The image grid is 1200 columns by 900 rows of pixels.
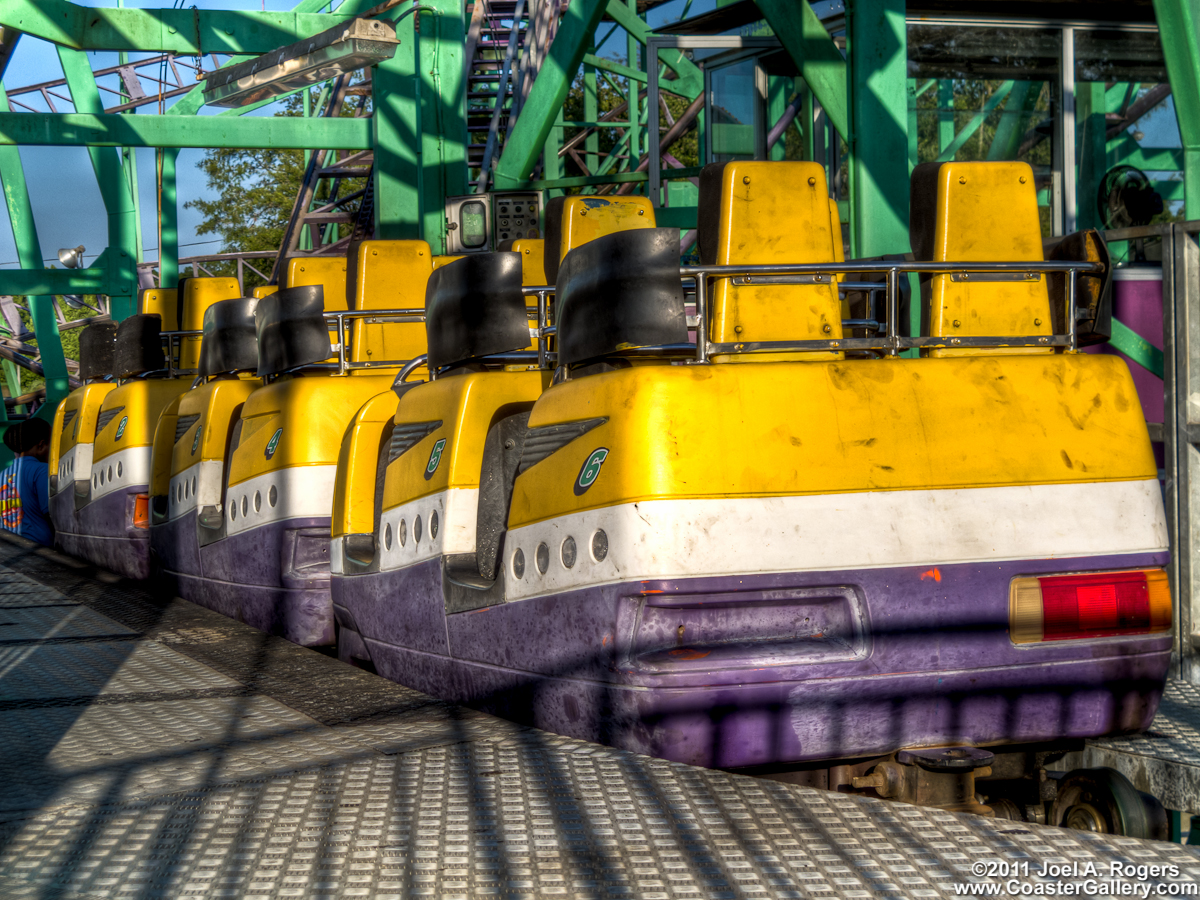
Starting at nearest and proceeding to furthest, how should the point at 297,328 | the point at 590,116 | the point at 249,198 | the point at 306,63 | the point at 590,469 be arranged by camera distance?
the point at 590,469
the point at 297,328
the point at 306,63
the point at 590,116
the point at 249,198

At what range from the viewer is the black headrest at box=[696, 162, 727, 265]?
3742mm

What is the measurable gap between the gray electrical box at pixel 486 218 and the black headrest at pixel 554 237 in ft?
25.2

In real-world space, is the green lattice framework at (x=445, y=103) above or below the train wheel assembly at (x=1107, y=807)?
above

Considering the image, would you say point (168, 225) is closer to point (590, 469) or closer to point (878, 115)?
point (878, 115)

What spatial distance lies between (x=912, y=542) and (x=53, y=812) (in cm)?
208

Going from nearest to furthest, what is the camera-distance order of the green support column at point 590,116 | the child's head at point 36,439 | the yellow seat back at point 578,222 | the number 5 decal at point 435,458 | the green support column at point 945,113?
the number 5 decal at point 435,458 < the yellow seat back at point 578,222 < the green support column at point 945,113 < the child's head at point 36,439 < the green support column at point 590,116

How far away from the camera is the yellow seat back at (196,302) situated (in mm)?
9180

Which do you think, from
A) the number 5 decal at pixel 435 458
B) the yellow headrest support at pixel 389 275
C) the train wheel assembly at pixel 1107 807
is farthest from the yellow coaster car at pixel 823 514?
the yellow headrest support at pixel 389 275

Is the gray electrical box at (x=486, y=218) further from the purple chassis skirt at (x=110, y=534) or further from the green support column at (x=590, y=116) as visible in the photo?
the green support column at (x=590, y=116)

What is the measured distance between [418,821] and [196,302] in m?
7.11

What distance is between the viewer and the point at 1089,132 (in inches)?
413

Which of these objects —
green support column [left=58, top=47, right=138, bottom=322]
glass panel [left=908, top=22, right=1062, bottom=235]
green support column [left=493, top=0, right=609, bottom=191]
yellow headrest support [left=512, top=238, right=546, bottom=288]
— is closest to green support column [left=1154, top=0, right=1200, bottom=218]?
glass panel [left=908, top=22, right=1062, bottom=235]

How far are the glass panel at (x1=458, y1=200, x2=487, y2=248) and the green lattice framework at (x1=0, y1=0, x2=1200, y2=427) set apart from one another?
1.97 ft

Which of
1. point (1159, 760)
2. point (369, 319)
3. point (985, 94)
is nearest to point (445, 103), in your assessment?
point (985, 94)
